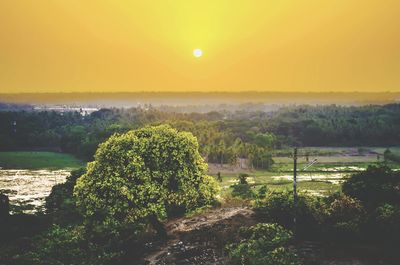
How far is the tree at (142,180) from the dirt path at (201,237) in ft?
4.93

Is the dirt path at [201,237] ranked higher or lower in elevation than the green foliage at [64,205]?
higher

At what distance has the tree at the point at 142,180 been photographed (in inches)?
1198

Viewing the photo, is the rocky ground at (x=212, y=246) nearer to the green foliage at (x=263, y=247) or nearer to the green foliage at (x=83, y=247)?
the green foliage at (x=263, y=247)

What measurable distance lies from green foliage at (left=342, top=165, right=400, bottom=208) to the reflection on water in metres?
33.4

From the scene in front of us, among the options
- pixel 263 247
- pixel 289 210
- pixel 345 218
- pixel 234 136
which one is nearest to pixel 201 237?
pixel 263 247

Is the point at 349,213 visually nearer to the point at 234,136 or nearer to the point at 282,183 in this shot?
the point at 282,183

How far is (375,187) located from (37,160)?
83.7 m

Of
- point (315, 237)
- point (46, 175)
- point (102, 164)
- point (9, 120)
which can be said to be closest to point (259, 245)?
point (315, 237)

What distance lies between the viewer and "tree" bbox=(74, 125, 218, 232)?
30.4 meters

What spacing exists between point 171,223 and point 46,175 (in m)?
56.7

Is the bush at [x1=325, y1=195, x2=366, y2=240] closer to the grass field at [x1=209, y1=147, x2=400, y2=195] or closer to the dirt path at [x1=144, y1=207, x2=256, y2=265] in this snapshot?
the dirt path at [x1=144, y1=207, x2=256, y2=265]

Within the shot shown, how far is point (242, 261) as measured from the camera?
25.6 m

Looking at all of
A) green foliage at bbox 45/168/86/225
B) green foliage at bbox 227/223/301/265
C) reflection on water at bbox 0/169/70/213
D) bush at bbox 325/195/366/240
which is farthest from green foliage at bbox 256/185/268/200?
reflection on water at bbox 0/169/70/213

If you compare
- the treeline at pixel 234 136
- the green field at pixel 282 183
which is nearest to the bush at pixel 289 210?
the green field at pixel 282 183
